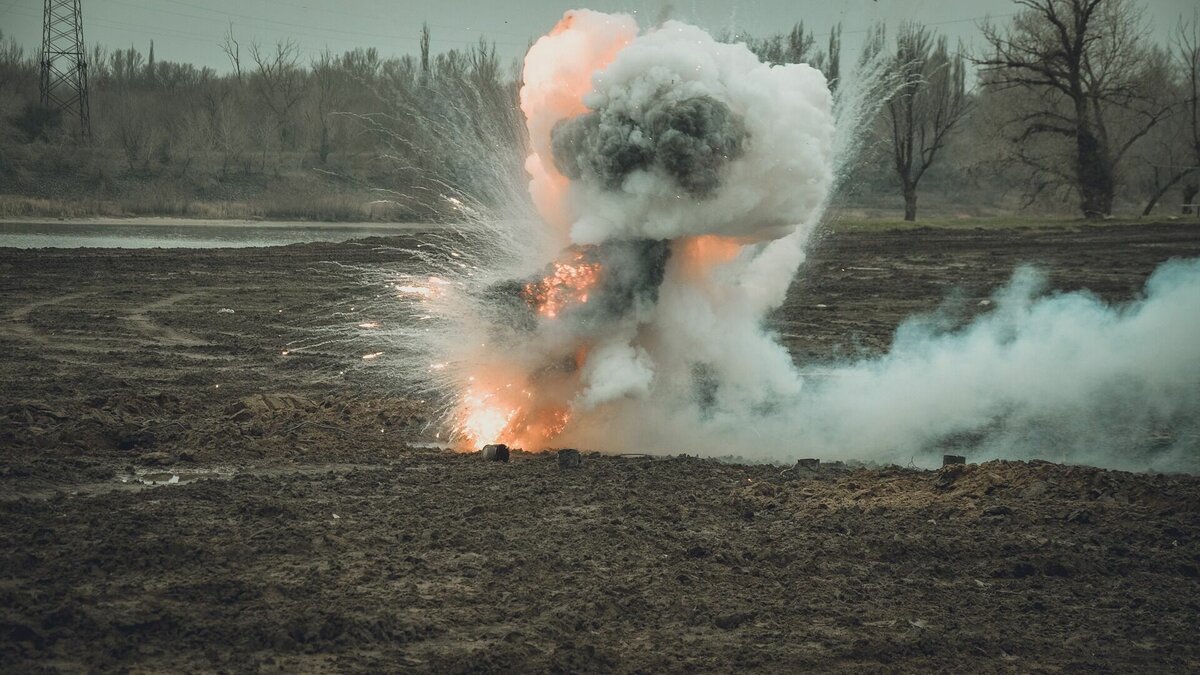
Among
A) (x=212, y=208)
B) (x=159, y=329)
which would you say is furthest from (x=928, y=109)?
(x=159, y=329)

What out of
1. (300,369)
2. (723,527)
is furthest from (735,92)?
(300,369)

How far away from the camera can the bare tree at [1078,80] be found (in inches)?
2250

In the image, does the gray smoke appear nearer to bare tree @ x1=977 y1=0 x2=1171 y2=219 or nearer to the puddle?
the puddle

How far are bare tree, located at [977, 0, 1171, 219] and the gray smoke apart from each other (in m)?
48.1

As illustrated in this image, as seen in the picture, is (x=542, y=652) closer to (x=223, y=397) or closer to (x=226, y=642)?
(x=226, y=642)

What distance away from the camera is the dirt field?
6.99 meters

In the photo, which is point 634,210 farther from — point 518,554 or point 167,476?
point 167,476

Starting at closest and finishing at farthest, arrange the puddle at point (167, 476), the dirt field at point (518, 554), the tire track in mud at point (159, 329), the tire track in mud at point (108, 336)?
the dirt field at point (518, 554)
the puddle at point (167, 476)
the tire track in mud at point (108, 336)
the tire track in mud at point (159, 329)

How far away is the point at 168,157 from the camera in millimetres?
71125

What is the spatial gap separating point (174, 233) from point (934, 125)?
39067mm

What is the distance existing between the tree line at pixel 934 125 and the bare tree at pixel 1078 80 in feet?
0.33

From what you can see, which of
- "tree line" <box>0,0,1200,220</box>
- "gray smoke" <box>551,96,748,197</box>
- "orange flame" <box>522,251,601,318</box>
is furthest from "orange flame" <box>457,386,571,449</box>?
"tree line" <box>0,0,1200,220</box>

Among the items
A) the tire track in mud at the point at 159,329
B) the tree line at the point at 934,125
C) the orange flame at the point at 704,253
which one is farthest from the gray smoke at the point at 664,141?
Result: the tree line at the point at 934,125

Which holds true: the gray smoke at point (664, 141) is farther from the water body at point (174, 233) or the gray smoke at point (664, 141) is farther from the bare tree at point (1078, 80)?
the bare tree at point (1078, 80)
